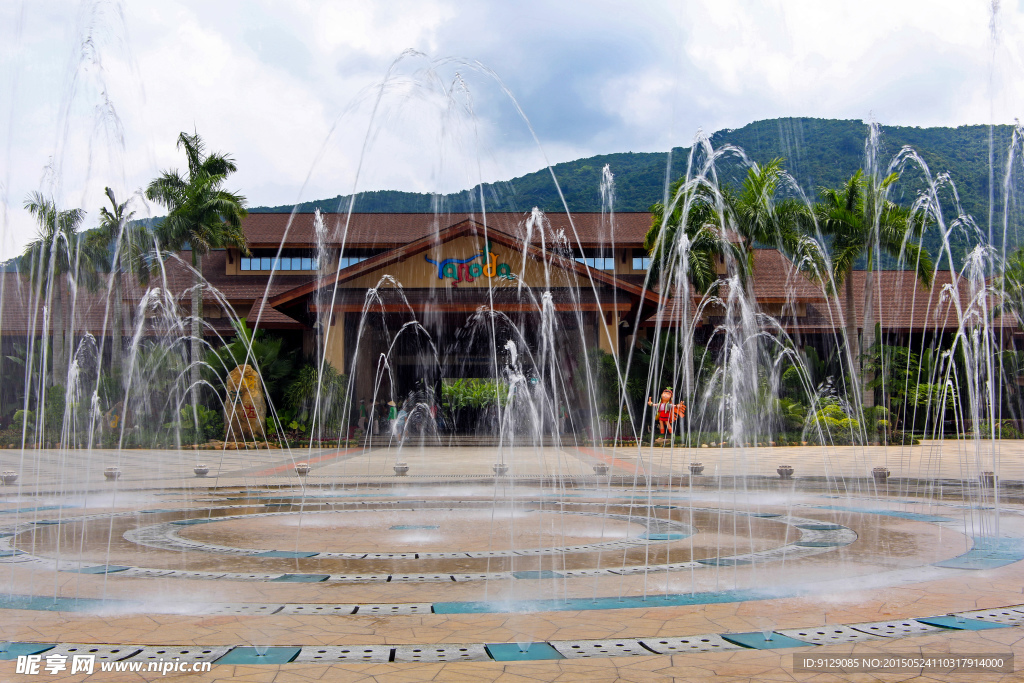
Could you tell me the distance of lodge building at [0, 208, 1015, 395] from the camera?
2927 centimetres

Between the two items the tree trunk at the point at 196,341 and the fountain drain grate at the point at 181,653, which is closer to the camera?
the fountain drain grate at the point at 181,653

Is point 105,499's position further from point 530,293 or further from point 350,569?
point 530,293

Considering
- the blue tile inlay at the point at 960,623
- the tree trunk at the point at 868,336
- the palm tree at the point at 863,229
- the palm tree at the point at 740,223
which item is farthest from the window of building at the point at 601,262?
the blue tile inlay at the point at 960,623

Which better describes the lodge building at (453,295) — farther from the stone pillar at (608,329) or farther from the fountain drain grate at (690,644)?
the fountain drain grate at (690,644)

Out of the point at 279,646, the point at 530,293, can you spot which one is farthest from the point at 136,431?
the point at 279,646

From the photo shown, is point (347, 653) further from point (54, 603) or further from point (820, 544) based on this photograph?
point (820, 544)

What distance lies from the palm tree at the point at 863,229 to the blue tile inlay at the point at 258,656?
28.6 meters

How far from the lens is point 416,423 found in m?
33.1

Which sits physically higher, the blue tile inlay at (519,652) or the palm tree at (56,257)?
the palm tree at (56,257)

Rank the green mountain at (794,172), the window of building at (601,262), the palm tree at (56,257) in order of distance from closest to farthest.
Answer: the palm tree at (56,257)
the window of building at (601,262)
the green mountain at (794,172)

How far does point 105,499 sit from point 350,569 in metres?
8.03

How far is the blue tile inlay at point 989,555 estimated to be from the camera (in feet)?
22.8

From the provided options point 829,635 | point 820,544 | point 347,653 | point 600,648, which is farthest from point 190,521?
point 829,635

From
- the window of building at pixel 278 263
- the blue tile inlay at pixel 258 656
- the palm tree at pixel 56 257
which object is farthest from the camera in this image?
the window of building at pixel 278 263
